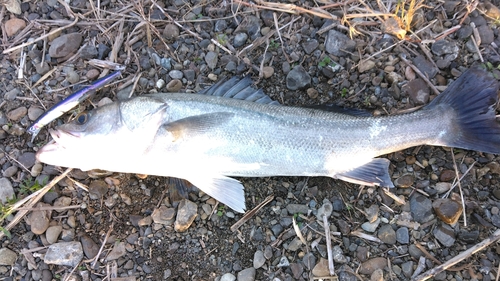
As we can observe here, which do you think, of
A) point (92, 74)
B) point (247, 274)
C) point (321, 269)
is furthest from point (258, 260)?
point (92, 74)

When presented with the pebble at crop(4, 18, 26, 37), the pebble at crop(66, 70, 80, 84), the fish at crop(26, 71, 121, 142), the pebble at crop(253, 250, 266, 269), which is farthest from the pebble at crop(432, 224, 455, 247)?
the pebble at crop(4, 18, 26, 37)

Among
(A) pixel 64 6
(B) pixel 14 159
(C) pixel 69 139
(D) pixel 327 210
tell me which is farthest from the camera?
(A) pixel 64 6

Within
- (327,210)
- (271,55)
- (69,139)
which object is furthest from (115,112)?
(327,210)

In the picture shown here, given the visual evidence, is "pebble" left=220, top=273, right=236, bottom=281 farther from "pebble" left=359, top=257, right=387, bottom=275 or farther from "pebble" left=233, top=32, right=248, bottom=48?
"pebble" left=233, top=32, right=248, bottom=48

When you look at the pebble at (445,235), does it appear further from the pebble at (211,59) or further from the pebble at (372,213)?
the pebble at (211,59)

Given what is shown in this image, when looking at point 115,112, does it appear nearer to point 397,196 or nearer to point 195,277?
point 195,277

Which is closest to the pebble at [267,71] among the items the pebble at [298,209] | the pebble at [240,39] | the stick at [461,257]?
the pebble at [240,39]

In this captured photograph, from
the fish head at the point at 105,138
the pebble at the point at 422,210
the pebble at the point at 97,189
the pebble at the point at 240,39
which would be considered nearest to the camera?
the fish head at the point at 105,138
